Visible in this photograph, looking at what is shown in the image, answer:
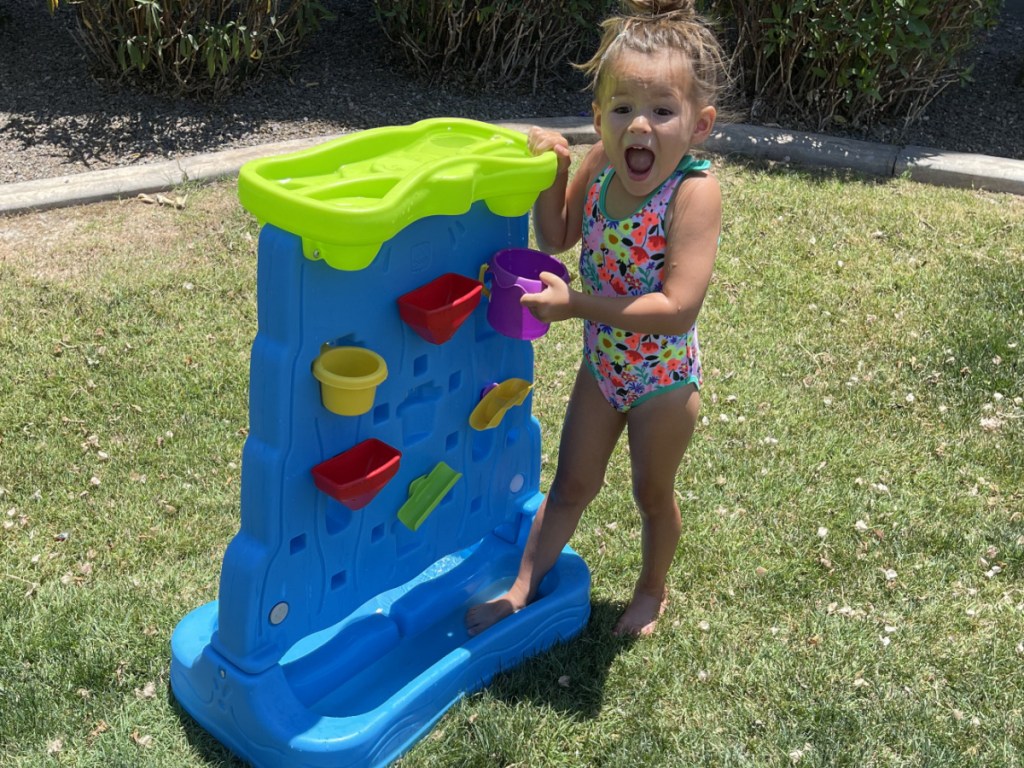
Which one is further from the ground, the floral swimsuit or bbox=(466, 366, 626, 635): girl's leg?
the floral swimsuit

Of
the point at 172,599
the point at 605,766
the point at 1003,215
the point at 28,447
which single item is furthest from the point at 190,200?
the point at 1003,215

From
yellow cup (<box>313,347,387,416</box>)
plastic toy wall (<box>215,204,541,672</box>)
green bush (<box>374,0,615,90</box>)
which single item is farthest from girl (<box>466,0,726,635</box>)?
green bush (<box>374,0,615,90</box>)

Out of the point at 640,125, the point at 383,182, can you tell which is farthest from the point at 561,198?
the point at 383,182

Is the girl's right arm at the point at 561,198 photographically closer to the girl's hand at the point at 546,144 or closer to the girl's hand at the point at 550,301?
the girl's hand at the point at 546,144

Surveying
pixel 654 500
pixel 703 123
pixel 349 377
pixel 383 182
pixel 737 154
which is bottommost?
pixel 737 154

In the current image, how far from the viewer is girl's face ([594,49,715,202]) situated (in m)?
2.38

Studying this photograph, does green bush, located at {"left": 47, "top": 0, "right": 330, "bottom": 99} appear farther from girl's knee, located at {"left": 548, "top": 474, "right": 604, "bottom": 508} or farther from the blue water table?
girl's knee, located at {"left": 548, "top": 474, "right": 604, "bottom": 508}

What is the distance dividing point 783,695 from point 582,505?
752 millimetres

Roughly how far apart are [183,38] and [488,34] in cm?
190

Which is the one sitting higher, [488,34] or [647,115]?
[647,115]

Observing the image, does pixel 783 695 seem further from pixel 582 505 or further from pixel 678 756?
pixel 582 505

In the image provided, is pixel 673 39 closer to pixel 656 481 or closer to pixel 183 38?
pixel 656 481

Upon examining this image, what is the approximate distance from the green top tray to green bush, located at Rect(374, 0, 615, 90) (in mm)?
4156

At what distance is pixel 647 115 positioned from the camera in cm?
241
